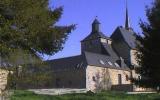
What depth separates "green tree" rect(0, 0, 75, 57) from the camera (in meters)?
9.41

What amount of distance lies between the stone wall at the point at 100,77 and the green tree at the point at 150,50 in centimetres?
4475

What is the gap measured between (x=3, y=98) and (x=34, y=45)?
2810 millimetres

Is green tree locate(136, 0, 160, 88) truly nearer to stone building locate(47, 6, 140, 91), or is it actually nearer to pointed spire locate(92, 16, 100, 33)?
stone building locate(47, 6, 140, 91)

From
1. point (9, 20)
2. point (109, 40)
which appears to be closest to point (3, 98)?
point (9, 20)

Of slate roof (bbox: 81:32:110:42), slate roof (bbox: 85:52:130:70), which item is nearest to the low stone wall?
slate roof (bbox: 85:52:130:70)

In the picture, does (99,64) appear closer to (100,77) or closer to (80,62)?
(100,77)

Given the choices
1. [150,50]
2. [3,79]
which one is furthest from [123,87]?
[3,79]

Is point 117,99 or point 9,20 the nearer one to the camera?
point 9,20

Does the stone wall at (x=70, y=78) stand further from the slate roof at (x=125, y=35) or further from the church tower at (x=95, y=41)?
the slate roof at (x=125, y=35)

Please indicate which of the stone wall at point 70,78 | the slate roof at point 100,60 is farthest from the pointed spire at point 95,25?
the stone wall at point 70,78

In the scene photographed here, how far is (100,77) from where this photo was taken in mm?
70125

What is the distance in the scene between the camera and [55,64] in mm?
73875

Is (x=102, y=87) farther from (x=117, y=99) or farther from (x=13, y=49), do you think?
(x=13, y=49)

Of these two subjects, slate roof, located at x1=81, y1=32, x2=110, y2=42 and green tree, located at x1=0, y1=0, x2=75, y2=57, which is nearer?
green tree, located at x1=0, y1=0, x2=75, y2=57
